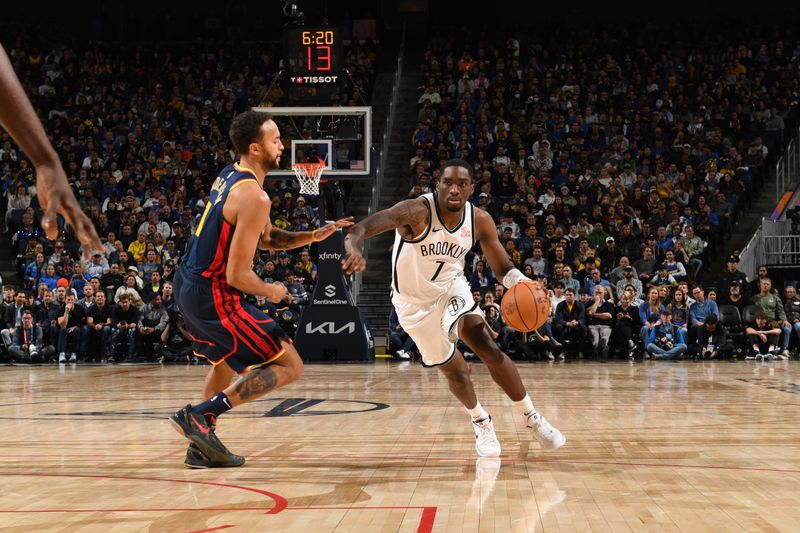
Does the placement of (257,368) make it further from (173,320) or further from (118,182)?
(118,182)

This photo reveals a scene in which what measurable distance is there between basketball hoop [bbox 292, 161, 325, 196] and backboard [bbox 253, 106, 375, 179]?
16 centimetres


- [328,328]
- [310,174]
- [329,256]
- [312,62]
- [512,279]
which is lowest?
[328,328]

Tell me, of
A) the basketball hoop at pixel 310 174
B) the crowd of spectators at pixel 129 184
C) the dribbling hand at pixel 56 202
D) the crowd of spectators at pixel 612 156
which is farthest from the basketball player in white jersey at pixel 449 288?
the crowd of spectators at pixel 129 184

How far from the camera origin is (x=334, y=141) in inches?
557

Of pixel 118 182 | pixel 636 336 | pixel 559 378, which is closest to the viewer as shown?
pixel 559 378

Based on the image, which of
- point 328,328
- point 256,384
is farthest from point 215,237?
point 328,328

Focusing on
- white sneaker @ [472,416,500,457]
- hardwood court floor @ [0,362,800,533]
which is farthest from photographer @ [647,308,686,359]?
white sneaker @ [472,416,500,457]

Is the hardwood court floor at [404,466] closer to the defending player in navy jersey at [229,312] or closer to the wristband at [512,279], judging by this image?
the defending player in navy jersey at [229,312]

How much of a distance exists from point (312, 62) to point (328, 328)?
3.84 metres

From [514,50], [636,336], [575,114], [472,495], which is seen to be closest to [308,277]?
[636,336]

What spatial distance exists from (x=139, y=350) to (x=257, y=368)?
1111 centimetres

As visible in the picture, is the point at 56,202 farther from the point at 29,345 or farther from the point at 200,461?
the point at 29,345

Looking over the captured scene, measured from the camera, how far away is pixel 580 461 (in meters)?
4.96

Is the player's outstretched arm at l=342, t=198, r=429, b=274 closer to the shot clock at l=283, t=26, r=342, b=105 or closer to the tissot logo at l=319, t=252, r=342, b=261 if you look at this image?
the shot clock at l=283, t=26, r=342, b=105
